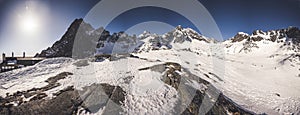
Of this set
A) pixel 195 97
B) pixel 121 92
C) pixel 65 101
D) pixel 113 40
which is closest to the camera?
pixel 65 101

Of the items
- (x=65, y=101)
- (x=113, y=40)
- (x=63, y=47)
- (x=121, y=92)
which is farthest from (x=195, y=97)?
(x=113, y=40)

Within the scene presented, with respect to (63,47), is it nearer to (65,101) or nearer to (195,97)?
(65,101)

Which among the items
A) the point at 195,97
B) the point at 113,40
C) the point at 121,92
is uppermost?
the point at 113,40

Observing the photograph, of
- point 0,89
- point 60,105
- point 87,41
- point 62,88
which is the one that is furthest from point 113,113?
point 87,41

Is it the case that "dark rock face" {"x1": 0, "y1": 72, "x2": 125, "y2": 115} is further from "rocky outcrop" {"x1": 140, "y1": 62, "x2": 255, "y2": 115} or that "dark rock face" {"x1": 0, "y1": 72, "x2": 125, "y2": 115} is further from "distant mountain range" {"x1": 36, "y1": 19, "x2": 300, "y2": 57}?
"distant mountain range" {"x1": 36, "y1": 19, "x2": 300, "y2": 57}

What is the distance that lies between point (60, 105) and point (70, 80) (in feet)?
18.0

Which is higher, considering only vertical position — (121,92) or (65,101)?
(121,92)

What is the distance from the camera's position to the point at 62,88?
21531 mm

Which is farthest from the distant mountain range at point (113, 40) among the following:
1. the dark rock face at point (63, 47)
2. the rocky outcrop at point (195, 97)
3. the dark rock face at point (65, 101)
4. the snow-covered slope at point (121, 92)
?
the rocky outcrop at point (195, 97)

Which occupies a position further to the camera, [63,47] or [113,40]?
[113,40]

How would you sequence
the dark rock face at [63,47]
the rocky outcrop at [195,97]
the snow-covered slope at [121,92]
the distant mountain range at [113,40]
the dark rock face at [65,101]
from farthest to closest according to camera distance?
the distant mountain range at [113,40]
the dark rock face at [63,47]
the rocky outcrop at [195,97]
the snow-covered slope at [121,92]
the dark rock face at [65,101]

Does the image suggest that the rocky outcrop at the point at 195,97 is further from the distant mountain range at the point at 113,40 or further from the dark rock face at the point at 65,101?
the distant mountain range at the point at 113,40

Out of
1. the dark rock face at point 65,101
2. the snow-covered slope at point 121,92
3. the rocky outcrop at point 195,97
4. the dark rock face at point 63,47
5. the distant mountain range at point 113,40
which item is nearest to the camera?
the dark rock face at point 65,101

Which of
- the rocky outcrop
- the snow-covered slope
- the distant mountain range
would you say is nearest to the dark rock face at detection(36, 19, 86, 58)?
the distant mountain range
